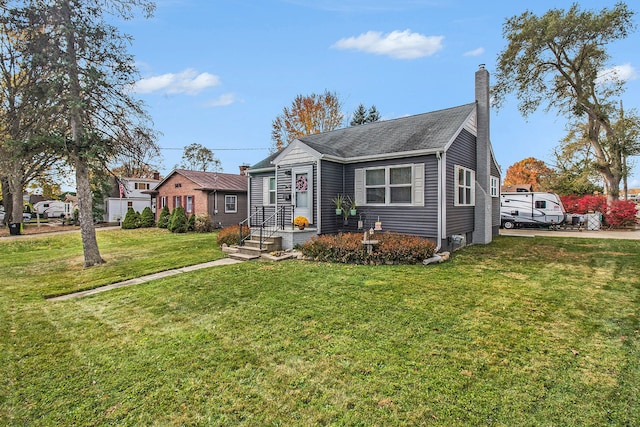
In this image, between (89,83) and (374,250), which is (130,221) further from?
(374,250)

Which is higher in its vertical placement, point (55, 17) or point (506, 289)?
point (55, 17)

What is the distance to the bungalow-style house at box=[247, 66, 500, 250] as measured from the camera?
993 centimetres

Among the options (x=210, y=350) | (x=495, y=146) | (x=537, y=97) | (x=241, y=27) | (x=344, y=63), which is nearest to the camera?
(x=210, y=350)

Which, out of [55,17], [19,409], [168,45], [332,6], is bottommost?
[19,409]

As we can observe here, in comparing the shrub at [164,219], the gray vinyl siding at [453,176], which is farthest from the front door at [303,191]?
the shrub at [164,219]

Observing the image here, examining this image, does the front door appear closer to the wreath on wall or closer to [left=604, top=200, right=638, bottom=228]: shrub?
the wreath on wall

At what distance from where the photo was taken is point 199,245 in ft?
42.9

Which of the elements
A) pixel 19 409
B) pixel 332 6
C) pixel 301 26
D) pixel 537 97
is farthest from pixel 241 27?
pixel 537 97

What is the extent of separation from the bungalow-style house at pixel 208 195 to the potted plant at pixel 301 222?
1204cm

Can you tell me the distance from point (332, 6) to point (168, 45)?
669cm

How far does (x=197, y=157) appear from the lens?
4809 cm

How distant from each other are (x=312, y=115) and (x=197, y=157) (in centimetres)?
2486

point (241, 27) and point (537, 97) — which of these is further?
point (537, 97)

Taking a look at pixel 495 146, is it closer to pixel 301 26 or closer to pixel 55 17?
pixel 301 26
